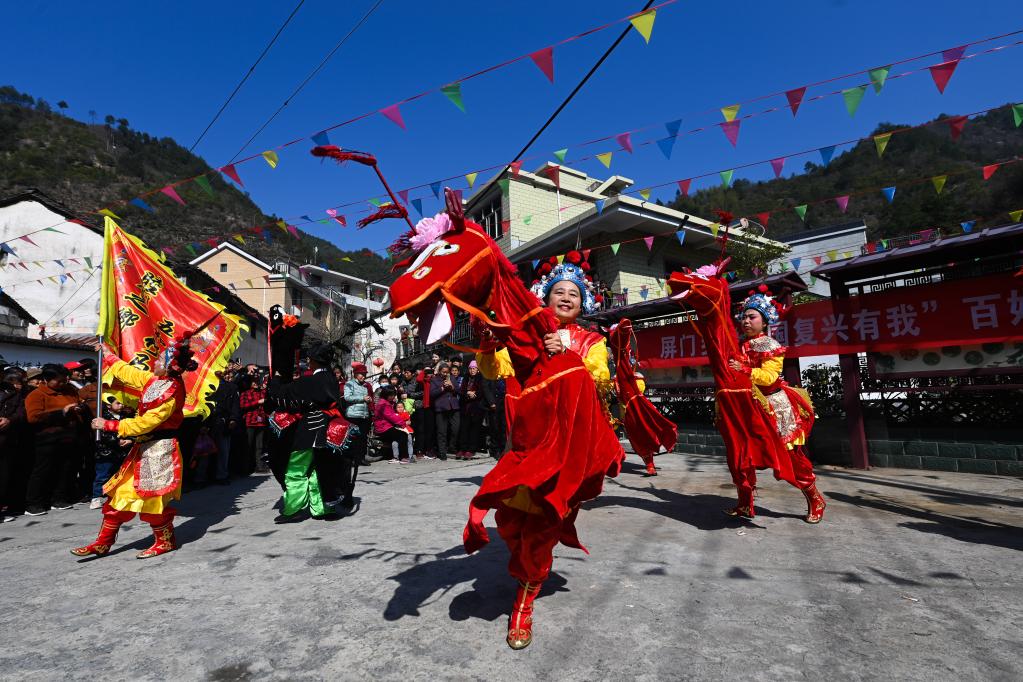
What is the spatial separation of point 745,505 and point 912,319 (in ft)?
16.0

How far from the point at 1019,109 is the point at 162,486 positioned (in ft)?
30.1

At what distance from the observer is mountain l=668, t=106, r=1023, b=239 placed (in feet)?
92.9

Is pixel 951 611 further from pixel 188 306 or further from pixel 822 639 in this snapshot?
pixel 188 306

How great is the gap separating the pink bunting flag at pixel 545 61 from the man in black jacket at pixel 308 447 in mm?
3722

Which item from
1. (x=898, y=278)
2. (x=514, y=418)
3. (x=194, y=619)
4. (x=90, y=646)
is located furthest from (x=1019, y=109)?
(x=90, y=646)

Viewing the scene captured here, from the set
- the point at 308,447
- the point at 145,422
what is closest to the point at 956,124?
the point at 308,447

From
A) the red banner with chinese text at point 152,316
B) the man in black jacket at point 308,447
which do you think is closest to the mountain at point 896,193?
the man in black jacket at point 308,447

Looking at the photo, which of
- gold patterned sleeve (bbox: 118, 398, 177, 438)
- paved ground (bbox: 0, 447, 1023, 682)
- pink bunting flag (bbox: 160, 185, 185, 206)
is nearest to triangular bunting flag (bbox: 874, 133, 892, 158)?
paved ground (bbox: 0, 447, 1023, 682)

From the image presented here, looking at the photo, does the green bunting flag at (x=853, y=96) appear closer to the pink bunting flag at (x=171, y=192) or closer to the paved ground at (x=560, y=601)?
the paved ground at (x=560, y=601)

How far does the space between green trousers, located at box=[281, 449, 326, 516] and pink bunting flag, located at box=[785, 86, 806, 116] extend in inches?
249

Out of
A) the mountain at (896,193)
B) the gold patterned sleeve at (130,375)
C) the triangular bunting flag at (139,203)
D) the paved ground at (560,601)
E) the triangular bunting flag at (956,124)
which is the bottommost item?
the paved ground at (560,601)

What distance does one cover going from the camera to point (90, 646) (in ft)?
8.68

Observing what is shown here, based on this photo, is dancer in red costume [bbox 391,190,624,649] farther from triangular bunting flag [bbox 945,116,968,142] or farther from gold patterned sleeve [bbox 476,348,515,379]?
triangular bunting flag [bbox 945,116,968,142]

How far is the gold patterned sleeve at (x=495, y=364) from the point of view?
9.59ft
